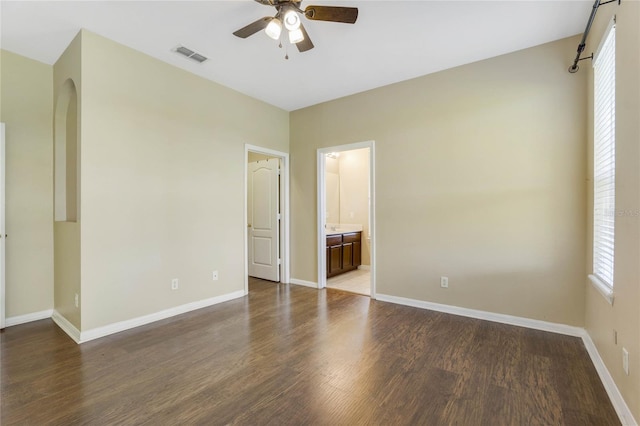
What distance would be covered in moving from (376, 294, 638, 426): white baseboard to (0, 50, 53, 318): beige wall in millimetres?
4103

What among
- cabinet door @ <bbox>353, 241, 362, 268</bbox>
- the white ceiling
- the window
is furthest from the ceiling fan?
cabinet door @ <bbox>353, 241, 362, 268</bbox>

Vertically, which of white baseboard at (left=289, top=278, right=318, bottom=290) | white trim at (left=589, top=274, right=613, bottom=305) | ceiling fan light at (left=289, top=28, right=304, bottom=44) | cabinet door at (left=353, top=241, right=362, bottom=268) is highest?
ceiling fan light at (left=289, top=28, right=304, bottom=44)

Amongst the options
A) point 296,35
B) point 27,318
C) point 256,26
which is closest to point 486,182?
point 296,35

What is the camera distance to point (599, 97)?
2465 millimetres

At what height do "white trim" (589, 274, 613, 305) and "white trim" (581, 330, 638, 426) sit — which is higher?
"white trim" (589, 274, 613, 305)

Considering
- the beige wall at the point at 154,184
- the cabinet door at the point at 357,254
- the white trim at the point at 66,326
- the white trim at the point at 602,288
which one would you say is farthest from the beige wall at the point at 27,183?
the white trim at the point at 602,288

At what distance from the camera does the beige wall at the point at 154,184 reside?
289 centimetres

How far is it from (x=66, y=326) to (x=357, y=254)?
4.59 m

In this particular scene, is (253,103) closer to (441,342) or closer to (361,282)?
(361,282)

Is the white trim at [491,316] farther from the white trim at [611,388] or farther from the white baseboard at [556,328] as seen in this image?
the white trim at [611,388]

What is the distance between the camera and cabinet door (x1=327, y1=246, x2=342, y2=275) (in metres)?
5.29

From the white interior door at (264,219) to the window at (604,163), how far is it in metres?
4.00

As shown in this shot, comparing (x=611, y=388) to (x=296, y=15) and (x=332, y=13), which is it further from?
(x=296, y=15)

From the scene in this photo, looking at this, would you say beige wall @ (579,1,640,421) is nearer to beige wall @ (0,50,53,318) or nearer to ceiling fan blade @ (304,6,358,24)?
ceiling fan blade @ (304,6,358,24)
